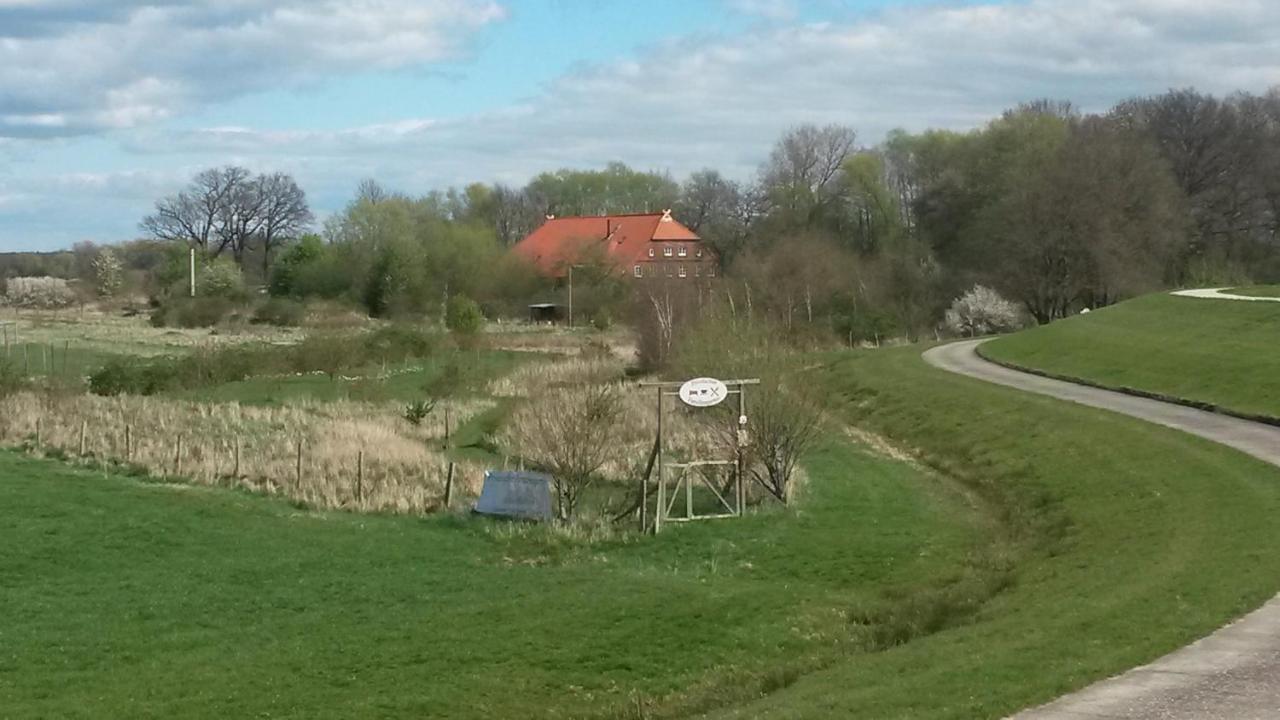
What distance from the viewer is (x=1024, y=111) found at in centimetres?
8694

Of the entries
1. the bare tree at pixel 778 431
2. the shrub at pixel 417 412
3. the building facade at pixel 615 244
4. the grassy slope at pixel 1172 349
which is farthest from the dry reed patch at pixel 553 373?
the building facade at pixel 615 244

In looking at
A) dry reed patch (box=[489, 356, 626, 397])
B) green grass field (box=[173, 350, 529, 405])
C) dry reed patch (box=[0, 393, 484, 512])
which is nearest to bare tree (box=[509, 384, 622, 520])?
dry reed patch (box=[0, 393, 484, 512])

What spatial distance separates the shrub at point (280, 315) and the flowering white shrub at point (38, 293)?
25505mm

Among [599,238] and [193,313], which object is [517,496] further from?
[599,238]

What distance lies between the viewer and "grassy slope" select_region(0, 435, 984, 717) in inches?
569

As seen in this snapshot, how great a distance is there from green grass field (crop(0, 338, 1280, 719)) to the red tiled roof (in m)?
64.1

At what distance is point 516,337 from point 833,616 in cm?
5337

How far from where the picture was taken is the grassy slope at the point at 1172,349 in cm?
3099

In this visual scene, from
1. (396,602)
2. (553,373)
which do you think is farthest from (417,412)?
(396,602)

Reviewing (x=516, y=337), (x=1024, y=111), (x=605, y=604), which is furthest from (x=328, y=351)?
(x=1024, y=111)

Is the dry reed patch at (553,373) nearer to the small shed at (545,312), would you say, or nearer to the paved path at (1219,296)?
the paved path at (1219,296)

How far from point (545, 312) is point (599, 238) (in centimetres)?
686

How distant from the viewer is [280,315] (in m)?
81.8

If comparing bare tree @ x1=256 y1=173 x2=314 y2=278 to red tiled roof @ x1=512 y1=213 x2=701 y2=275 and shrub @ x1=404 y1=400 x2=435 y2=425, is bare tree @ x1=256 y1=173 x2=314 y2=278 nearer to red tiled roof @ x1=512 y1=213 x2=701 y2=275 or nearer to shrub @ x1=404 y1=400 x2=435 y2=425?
red tiled roof @ x1=512 y1=213 x2=701 y2=275
